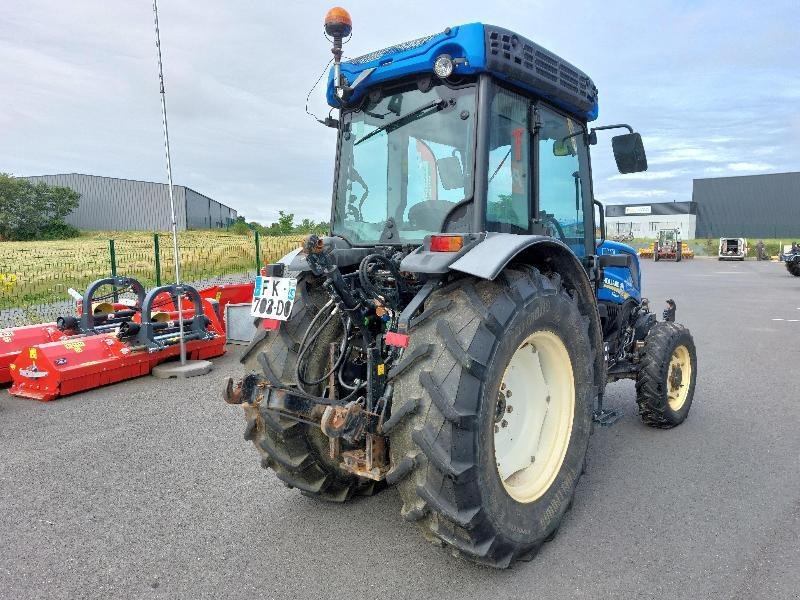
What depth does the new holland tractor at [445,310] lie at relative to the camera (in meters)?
2.50

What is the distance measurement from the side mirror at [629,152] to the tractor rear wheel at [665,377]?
58.3 inches

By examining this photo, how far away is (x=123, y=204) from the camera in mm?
Answer: 41625

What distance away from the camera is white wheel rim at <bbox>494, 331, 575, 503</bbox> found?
10.0 feet

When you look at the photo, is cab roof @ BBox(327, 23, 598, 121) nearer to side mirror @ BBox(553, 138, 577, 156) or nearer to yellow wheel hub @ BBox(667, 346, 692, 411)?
side mirror @ BBox(553, 138, 577, 156)

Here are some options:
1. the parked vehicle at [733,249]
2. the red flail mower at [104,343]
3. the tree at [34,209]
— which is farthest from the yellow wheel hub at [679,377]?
the tree at [34,209]

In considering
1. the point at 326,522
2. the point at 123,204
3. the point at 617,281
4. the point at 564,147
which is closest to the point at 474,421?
the point at 326,522

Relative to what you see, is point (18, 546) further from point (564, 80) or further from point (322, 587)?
point (564, 80)

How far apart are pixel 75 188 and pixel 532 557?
48.5 m

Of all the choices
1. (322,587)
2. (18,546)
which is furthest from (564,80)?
(18,546)

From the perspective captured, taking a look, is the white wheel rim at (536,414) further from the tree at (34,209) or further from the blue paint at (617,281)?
the tree at (34,209)

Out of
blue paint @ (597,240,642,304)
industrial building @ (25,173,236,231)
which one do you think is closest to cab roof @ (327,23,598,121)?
blue paint @ (597,240,642,304)

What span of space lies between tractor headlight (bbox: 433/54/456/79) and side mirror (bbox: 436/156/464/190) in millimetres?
450

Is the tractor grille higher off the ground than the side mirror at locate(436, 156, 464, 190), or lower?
higher

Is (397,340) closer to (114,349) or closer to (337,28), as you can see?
(337,28)
